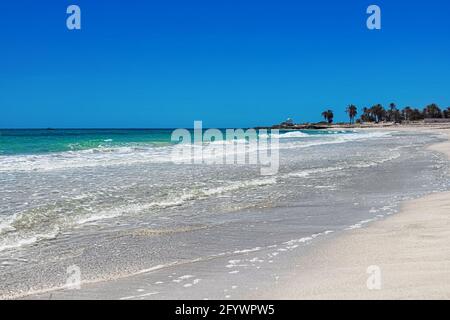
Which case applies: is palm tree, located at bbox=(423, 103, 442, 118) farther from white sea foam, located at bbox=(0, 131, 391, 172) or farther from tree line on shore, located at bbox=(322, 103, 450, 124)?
white sea foam, located at bbox=(0, 131, 391, 172)

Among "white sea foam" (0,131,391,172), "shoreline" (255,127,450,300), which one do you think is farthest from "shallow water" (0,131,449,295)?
"white sea foam" (0,131,391,172)

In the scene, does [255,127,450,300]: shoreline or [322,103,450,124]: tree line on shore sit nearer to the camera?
[255,127,450,300]: shoreline

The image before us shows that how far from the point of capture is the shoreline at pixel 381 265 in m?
3.55

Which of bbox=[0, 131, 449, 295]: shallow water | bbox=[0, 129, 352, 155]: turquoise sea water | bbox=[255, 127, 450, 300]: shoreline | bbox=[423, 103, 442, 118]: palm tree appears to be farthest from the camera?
bbox=[423, 103, 442, 118]: palm tree

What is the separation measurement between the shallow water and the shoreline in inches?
23.2

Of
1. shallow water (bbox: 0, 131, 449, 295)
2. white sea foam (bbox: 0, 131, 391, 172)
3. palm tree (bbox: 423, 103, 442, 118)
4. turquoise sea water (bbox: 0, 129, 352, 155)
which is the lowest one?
shallow water (bbox: 0, 131, 449, 295)

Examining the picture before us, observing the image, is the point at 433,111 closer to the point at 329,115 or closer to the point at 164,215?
the point at 329,115

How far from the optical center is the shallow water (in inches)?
196

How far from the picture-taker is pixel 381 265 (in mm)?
4293

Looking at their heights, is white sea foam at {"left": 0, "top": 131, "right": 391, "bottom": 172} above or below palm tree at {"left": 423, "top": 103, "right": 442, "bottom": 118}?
below

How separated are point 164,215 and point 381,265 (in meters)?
4.19

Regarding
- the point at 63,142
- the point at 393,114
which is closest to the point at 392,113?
the point at 393,114
